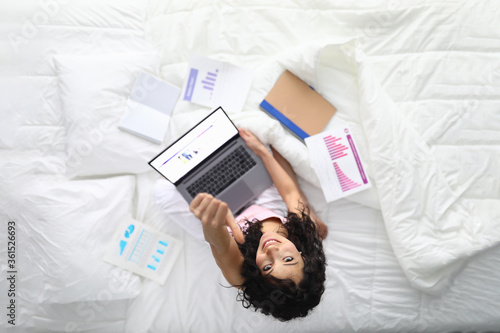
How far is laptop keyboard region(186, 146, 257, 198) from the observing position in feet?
4.22

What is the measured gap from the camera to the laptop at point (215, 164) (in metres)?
1.26

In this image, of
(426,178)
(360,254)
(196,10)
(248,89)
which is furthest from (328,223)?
(196,10)

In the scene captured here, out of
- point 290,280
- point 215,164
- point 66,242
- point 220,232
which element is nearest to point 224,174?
point 215,164

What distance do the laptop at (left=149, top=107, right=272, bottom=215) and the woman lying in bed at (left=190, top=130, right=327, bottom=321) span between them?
0.04 m

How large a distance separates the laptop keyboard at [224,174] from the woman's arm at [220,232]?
112 mm

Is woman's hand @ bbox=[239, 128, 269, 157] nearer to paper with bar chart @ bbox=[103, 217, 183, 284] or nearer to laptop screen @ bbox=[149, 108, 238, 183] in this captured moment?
laptop screen @ bbox=[149, 108, 238, 183]

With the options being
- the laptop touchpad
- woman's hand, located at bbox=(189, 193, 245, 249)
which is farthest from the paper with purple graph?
woman's hand, located at bbox=(189, 193, 245, 249)

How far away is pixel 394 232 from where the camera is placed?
128cm

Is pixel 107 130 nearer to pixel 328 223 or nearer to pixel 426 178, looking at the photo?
pixel 328 223

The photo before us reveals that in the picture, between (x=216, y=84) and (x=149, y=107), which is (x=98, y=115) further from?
(x=216, y=84)

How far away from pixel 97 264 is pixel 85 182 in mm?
291

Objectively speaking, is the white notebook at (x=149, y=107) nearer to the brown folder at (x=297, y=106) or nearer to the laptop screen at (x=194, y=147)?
the laptop screen at (x=194, y=147)

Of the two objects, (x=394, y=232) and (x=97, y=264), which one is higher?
(x=394, y=232)

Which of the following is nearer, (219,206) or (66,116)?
(219,206)
